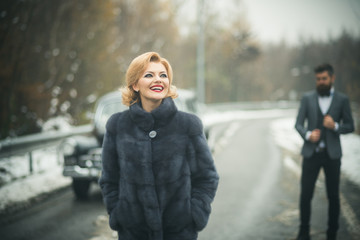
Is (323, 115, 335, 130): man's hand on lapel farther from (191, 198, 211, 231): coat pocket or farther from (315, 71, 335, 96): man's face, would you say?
(191, 198, 211, 231): coat pocket

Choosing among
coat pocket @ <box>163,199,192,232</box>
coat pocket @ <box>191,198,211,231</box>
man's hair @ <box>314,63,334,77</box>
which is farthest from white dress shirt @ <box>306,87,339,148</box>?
coat pocket @ <box>163,199,192,232</box>

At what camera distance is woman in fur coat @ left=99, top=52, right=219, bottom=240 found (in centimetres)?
194

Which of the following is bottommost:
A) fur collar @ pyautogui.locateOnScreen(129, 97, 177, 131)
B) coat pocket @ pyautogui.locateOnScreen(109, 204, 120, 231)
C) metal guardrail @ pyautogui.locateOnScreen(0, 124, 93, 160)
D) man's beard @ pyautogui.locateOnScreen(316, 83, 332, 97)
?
metal guardrail @ pyautogui.locateOnScreen(0, 124, 93, 160)

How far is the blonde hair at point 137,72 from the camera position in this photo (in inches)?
78.7

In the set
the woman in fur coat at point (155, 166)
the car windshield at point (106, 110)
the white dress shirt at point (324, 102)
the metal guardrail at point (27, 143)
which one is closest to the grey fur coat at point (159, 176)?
the woman in fur coat at point (155, 166)

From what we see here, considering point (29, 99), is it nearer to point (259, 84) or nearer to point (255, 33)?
point (255, 33)

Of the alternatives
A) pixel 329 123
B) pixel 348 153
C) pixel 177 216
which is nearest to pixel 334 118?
pixel 329 123

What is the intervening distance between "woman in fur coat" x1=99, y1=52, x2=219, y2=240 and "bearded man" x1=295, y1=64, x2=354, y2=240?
2085 mm

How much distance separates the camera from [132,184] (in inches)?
77.2

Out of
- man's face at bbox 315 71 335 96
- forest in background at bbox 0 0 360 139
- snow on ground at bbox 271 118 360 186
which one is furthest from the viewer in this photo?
forest in background at bbox 0 0 360 139

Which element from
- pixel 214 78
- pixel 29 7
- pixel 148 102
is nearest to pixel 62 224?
pixel 148 102

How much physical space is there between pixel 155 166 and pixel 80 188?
170 inches

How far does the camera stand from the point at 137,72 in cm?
201

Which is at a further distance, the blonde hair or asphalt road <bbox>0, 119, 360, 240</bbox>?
asphalt road <bbox>0, 119, 360, 240</bbox>
